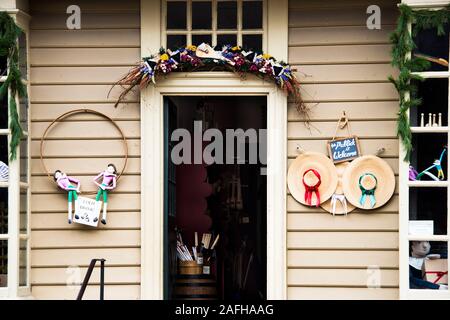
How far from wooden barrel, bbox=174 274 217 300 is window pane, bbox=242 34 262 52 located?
89.8 inches

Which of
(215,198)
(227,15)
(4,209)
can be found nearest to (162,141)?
(227,15)

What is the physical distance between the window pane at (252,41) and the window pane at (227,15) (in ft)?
0.45

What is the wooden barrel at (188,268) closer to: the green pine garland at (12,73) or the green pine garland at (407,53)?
the green pine garland at (12,73)

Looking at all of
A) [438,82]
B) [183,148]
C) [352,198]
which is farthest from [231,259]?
[438,82]

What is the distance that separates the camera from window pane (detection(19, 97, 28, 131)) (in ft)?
25.4

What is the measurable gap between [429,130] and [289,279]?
168cm

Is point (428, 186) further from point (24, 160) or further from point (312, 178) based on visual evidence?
point (24, 160)

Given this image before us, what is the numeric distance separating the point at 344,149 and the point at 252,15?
4.56ft

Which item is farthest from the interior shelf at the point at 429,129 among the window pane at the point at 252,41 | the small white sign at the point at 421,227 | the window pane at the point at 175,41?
the window pane at the point at 175,41

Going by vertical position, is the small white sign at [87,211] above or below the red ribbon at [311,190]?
below

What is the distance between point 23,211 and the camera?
7.75m

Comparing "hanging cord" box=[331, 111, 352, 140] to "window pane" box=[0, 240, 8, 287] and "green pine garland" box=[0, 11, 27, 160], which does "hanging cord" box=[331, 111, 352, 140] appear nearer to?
"green pine garland" box=[0, 11, 27, 160]

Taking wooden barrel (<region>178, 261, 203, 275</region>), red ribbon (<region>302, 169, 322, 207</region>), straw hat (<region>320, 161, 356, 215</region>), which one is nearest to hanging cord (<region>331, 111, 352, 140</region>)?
straw hat (<region>320, 161, 356, 215</region>)

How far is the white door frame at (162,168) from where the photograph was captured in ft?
25.4
